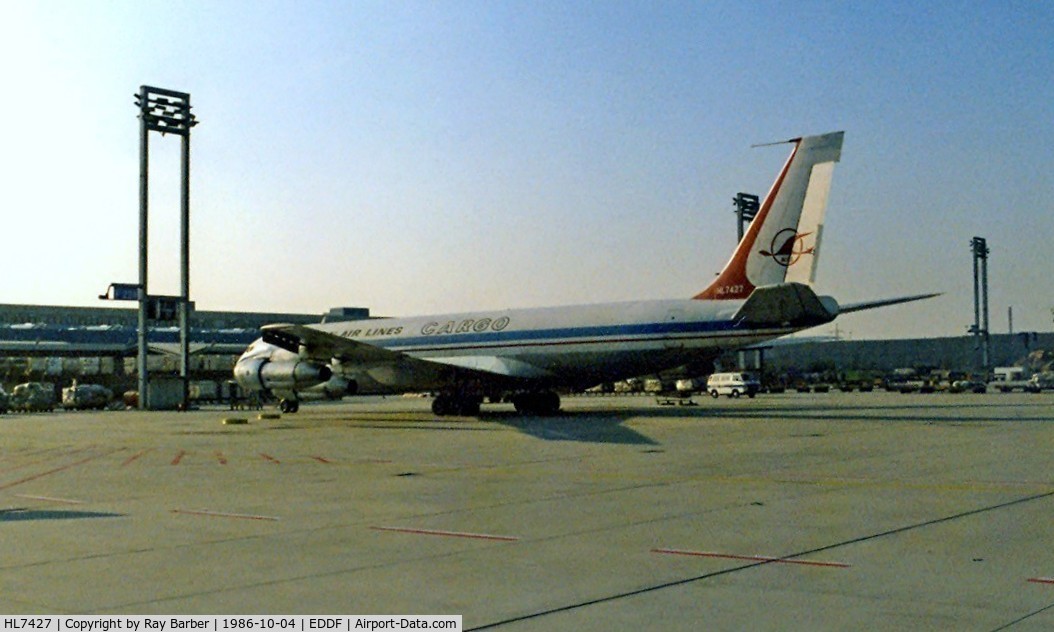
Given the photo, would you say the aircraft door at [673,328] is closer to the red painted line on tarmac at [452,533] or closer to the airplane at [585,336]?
the airplane at [585,336]

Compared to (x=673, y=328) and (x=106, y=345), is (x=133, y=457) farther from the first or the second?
(x=106, y=345)

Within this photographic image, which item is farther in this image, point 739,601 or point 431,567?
point 431,567

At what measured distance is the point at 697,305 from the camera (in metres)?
33.5

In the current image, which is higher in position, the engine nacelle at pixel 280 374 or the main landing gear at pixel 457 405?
the engine nacelle at pixel 280 374

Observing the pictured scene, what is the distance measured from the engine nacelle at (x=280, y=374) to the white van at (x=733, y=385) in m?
32.0

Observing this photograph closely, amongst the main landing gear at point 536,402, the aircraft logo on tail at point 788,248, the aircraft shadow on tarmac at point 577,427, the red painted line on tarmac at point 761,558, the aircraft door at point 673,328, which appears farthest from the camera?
the main landing gear at point 536,402

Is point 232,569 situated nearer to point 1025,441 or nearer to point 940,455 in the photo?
point 940,455

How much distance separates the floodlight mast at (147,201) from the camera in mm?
54281

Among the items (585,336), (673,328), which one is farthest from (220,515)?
(585,336)

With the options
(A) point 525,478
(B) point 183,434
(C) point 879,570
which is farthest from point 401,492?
(B) point 183,434

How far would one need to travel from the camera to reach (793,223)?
3266 cm

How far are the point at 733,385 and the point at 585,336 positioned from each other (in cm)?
3191

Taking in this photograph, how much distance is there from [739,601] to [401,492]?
25.9 ft

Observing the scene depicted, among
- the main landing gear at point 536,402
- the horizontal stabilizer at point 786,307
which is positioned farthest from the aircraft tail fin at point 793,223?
the main landing gear at point 536,402
